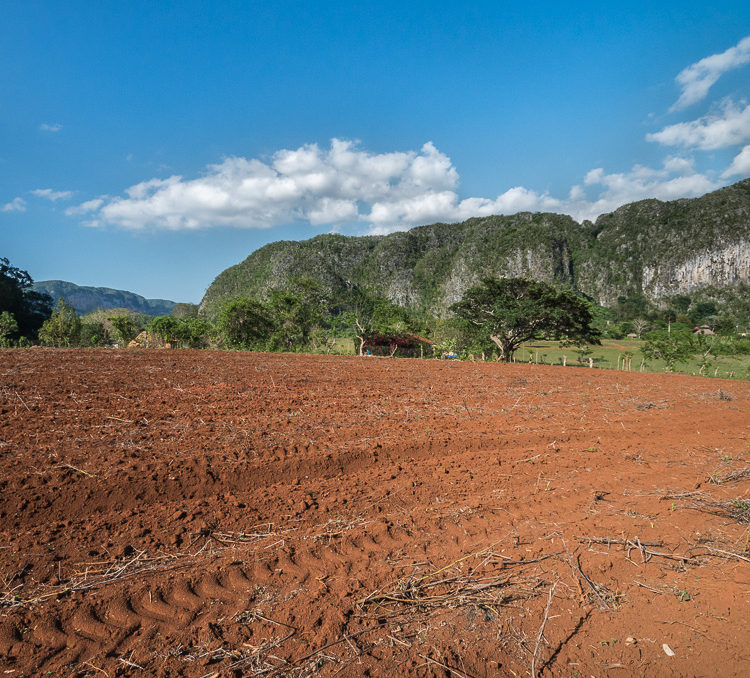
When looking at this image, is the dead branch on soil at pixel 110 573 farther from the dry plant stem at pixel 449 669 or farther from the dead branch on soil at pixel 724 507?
the dead branch on soil at pixel 724 507

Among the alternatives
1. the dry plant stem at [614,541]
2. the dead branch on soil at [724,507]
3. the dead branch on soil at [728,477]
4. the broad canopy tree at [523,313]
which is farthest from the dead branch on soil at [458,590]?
the broad canopy tree at [523,313]

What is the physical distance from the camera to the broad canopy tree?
74.4 ft

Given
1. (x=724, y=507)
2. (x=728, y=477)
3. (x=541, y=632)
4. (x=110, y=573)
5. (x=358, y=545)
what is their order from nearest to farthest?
(x=541, y=632)
(x=110, y=573)
(x=358, y=545)
(x=724, y=507)
(x=728, y=477)

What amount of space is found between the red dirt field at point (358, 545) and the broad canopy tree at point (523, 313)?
1762 centimetres

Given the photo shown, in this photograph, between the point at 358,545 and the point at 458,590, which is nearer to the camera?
the point at 458,590

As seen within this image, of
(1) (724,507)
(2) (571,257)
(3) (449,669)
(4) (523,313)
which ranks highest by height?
(2) (571,257)

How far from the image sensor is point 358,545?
282 centimetres

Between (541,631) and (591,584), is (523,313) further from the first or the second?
(541,631)

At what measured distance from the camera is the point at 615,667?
1879mm

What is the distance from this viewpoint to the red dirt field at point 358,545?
6.35 ft

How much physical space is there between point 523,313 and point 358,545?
2105 centimetres

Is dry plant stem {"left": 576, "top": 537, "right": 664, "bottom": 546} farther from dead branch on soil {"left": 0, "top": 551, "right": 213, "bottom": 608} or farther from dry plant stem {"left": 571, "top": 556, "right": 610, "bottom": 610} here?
dead branch on soil {"left": 0, "top": 551, "right": 213, "bottom": 608}

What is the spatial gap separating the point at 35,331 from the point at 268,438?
159ft

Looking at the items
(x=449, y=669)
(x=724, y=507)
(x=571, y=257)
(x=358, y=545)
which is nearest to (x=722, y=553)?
(x=724, y=507)
